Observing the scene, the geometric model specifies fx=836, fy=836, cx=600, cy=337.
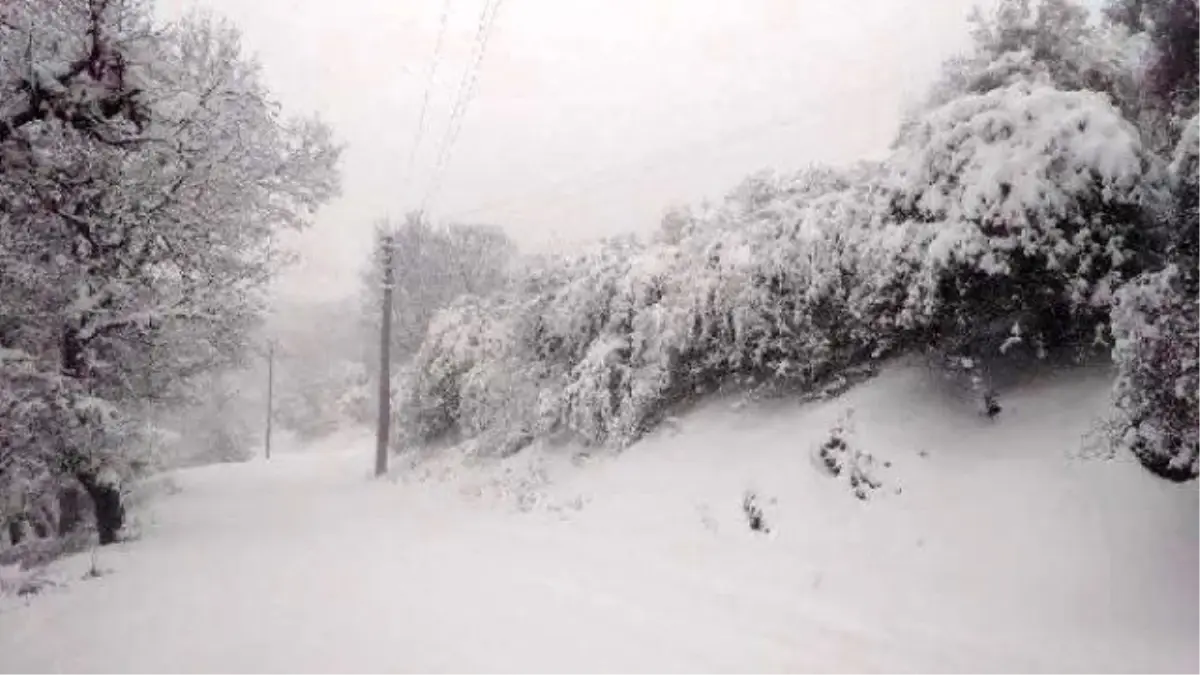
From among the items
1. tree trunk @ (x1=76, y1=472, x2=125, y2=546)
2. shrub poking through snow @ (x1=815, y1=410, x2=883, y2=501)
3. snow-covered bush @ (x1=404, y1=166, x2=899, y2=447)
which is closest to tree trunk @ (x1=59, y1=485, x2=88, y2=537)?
tree trunk @ (x1=76, y1=472, x2=125, y2=546)

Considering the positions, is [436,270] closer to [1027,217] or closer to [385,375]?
[385,375]

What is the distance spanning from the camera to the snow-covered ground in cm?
616

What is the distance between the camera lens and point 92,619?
7.86 m

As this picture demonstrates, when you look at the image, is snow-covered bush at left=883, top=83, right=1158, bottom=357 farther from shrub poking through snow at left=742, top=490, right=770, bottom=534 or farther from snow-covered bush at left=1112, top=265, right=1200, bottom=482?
shrub poking through snow at left=742, top=490, right=770, bottom=534

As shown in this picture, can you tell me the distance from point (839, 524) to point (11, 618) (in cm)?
836

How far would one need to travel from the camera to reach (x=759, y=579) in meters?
8.37

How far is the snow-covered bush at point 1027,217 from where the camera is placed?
8.38m

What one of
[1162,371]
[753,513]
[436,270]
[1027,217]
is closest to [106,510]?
[753,513]

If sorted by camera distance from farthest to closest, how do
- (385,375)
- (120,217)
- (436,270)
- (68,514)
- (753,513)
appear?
(436,270), (385,375), (68,514), (753,513), (120,217)

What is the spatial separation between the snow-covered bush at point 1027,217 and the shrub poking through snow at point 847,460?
1.48 m

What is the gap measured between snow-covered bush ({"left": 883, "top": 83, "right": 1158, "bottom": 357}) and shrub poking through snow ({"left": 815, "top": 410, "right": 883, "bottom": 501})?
1484mm

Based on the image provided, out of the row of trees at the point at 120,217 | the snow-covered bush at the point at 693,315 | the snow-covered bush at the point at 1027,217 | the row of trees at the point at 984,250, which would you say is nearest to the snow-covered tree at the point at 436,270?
the snow-covered bush at the point at 693,315

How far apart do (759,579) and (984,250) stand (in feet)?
13.3

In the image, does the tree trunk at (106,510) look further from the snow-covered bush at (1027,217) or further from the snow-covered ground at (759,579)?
the snow-covered bush at (1027,217)
